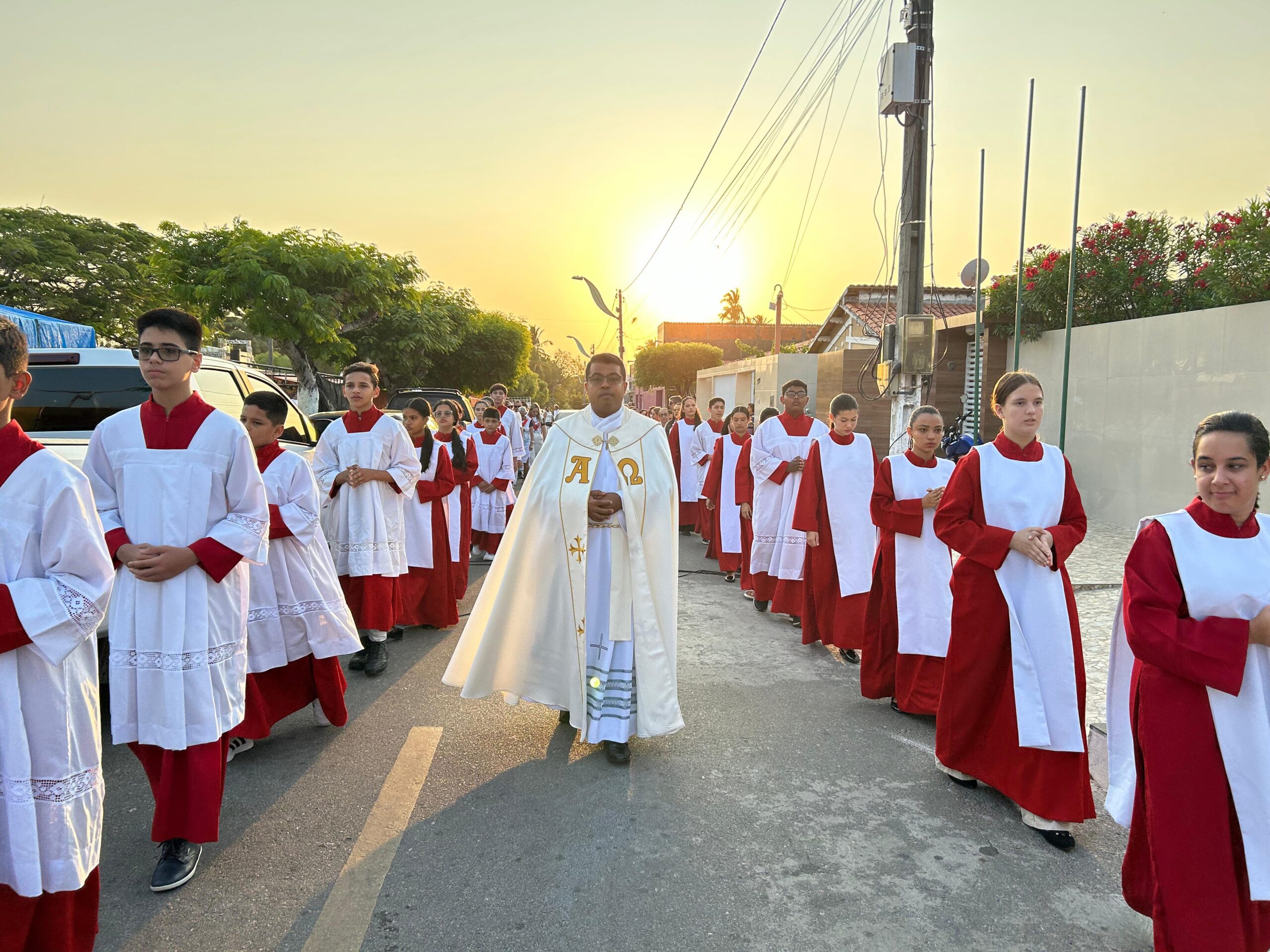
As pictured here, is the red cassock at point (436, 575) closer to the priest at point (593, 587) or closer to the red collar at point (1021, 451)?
the priest at point (593, 587)

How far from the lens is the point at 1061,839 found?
3482 millimetres

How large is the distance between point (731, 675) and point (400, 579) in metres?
2.74

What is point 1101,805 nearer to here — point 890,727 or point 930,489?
point 890,727

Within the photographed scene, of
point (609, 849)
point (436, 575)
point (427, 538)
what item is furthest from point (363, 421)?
point (609, 849)

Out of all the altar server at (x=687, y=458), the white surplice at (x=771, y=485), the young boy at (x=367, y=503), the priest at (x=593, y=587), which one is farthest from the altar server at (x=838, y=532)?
the altar server at (x=687, y=458)

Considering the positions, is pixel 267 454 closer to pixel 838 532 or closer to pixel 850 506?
pixel 838 532

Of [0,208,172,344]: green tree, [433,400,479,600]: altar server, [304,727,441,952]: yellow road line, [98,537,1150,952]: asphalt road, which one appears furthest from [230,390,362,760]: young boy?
[0,208,172,344]: green tree

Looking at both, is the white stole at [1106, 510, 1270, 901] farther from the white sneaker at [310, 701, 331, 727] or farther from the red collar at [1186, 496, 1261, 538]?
the white sneaker at [310, 701, 331, 727]

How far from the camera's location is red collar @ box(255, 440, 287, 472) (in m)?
4.62

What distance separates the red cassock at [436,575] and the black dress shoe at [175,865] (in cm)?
358

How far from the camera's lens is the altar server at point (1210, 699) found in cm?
255

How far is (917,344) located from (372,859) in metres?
7.94

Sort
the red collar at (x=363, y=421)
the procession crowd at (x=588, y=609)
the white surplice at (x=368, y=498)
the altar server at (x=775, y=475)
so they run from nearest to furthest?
the procession crowd at (x=588, y=609)
the white surplice at (x=368, y=498)
the red collar at (x=363, y=421)
the altar server at (x=775, y=475)

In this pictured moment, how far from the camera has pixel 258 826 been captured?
3.57 m
